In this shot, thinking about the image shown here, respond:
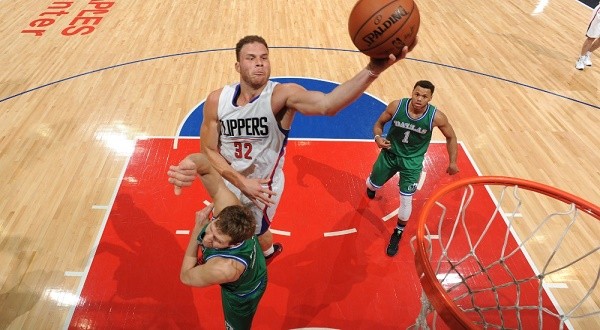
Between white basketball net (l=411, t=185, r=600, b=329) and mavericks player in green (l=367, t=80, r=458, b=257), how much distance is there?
13.2 inches

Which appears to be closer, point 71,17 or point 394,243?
point 394,243

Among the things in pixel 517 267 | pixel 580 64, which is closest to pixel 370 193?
pixel 517 267

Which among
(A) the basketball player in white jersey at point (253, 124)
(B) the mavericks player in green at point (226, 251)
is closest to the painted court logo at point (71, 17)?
(A) the basketball player in white jersey at point (253, 124)

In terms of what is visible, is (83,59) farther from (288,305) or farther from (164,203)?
(288,305)

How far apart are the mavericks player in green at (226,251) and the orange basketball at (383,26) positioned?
1200 mm

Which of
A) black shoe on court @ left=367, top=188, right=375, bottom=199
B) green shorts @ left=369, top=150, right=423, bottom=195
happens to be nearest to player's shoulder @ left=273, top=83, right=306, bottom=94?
green shorts @ left=369, top=150, right=423, bottom=195

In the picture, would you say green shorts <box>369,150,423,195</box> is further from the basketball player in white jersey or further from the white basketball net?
the basketball player in white jersey

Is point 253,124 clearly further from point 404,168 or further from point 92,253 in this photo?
point 92,253

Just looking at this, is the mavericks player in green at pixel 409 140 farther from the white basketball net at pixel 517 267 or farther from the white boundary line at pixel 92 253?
the white boundary line at pixel 92 253

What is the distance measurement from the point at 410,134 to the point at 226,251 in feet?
7.21

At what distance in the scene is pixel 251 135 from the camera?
2.99 meters

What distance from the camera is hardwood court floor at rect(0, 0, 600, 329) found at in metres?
4.29

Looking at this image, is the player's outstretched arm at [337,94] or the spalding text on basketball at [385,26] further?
the spalding text on basketball at [385,26]

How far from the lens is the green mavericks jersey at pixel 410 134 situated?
12.5 ft
